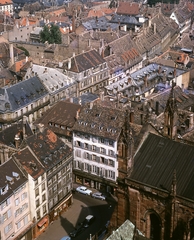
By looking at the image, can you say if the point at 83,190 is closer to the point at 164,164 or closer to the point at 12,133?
the point at 12,133

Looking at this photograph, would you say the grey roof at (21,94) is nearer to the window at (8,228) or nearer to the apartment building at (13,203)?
the apartment building at (13,203)

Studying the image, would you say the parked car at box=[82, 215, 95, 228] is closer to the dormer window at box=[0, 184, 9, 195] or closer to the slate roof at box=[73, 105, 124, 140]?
the slate roof at box=[73, 105, 124, 140]

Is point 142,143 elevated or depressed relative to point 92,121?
elevated

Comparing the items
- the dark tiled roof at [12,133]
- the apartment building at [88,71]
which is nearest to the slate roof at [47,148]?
the dark tiled roof at [12,133]

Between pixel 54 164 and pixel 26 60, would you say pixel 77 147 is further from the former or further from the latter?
pixel 26 60

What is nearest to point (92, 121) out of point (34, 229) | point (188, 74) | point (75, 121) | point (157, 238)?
point (75, 121)

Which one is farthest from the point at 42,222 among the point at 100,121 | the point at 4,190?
the point at 100,121

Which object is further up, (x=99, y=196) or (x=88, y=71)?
(x=88, y=71)
